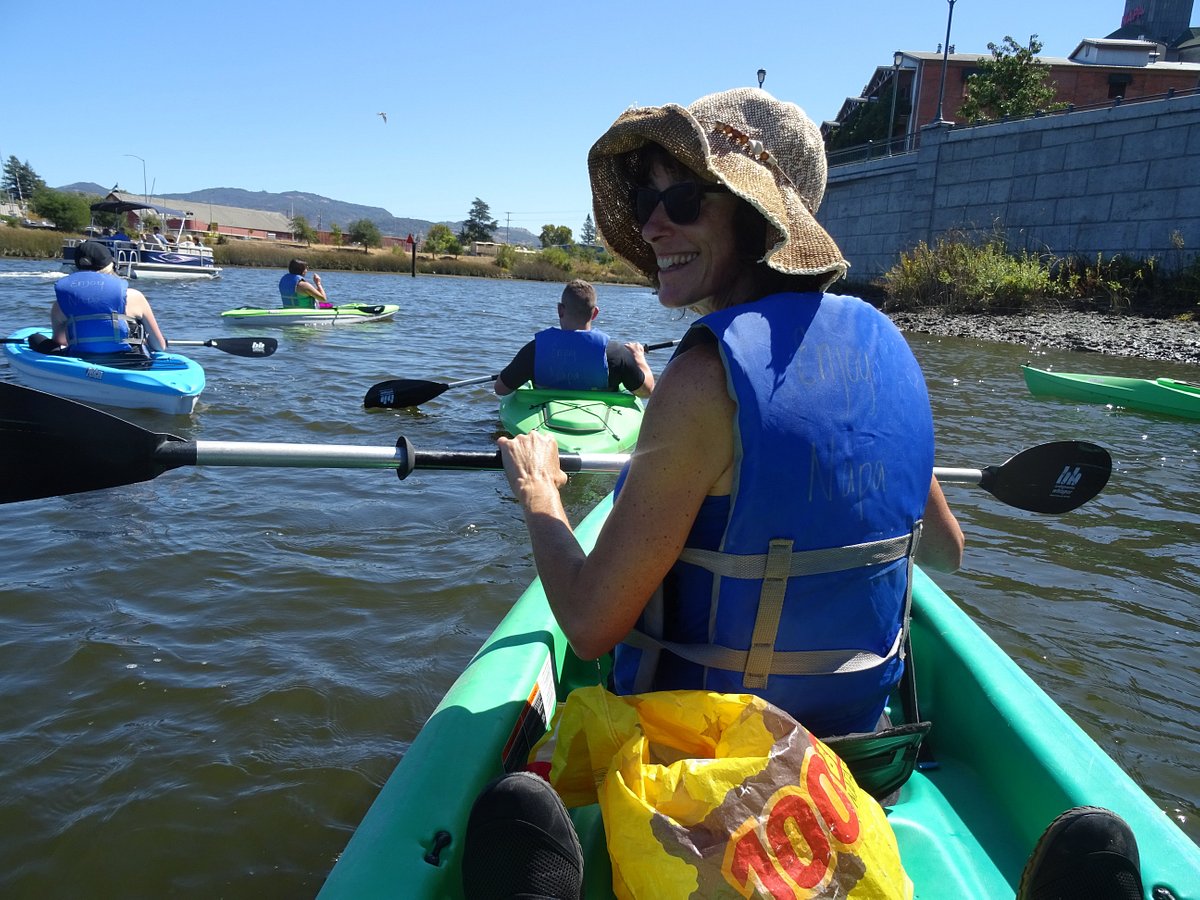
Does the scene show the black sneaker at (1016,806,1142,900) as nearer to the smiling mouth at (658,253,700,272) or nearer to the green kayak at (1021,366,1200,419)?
the smiling mouth at (658,253,700,272)

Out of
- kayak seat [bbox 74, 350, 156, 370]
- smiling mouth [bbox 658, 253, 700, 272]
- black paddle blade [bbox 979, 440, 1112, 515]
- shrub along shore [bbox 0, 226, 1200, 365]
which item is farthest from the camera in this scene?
shrub along shore [bbox 0, 226, 1200, 365]

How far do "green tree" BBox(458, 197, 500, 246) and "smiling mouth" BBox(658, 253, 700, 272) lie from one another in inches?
3127

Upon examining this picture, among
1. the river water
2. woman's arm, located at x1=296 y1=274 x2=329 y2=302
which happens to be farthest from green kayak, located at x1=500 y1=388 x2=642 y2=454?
woman's arm, located at x1=296 y1=274 x2=329 y2=302

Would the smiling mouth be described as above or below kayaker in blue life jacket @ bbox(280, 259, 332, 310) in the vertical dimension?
above

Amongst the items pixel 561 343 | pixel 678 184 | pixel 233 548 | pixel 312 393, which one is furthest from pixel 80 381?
pixel 678 184

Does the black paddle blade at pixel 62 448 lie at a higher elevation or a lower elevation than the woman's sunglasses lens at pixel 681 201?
lower

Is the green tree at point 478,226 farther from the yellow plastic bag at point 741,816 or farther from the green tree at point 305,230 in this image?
the yellow plastic bag at point 741,816

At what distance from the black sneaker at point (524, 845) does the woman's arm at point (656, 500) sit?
0.31 m

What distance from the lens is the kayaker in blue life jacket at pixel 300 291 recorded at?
1470 centimetres

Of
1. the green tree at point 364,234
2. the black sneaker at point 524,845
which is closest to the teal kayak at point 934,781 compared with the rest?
the black sneaker at point 524,845

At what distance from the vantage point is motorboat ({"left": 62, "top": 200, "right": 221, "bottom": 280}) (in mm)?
25894

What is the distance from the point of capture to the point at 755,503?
1350 mm

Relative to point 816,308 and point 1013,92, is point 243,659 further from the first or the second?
point 1013,92

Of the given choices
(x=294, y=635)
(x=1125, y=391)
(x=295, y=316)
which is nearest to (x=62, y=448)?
(x=294, y=635)
